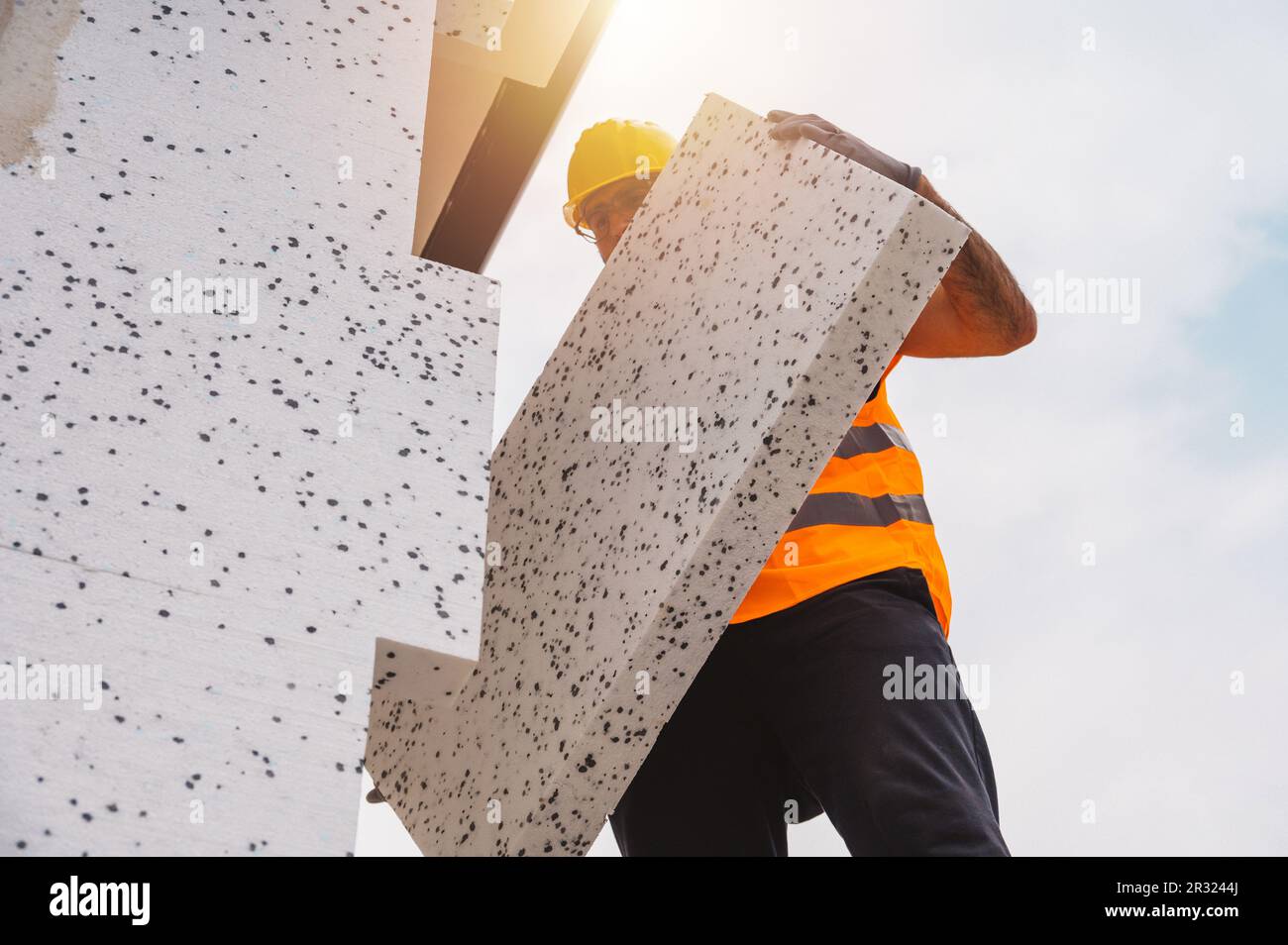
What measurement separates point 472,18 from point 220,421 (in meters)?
1.62

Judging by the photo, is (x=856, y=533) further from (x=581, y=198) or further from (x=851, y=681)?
(x=581, y=198)

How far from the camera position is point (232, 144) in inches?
79.7

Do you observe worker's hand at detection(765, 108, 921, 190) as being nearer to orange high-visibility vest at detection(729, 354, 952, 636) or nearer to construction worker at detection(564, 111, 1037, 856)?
construction worker at detection(564, 111, 1037, 856)

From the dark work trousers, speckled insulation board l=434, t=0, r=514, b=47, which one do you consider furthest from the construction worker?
speckled insulation board l=434, t=0, r=514, b=47

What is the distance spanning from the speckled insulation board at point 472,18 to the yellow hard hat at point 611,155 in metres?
0.52

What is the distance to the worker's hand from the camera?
2258 mm

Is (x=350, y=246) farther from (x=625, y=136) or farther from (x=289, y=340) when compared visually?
(x=625, y=136)

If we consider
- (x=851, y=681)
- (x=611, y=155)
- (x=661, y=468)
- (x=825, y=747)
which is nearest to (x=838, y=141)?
(x=661, y=468)

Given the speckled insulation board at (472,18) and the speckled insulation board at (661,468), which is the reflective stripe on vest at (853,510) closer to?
the speckled insulation board at (661,468)

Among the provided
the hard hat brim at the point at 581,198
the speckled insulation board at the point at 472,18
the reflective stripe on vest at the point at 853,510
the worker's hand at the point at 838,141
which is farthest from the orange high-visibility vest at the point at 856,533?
the speckled insulation board at the point at 472,18

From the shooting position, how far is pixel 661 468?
7.05 ft

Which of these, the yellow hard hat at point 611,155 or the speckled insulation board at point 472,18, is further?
the yellow hard hat at point 611,155

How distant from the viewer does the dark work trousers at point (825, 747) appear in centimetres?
211
